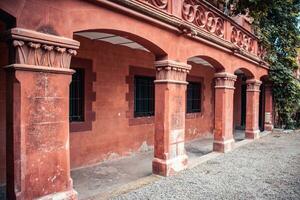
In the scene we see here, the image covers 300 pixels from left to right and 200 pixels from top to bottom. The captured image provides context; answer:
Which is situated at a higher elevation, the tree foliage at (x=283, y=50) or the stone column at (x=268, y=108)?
the tree foliage at (x=283, y=50)

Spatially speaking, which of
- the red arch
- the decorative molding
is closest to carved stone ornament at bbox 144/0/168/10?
the red arch

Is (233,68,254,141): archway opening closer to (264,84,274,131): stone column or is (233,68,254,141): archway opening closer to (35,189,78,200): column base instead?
(264,84,274,131): stone column

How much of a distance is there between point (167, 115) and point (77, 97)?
2243 mm

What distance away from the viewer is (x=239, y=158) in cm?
772

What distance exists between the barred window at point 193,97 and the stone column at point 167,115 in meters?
4.99

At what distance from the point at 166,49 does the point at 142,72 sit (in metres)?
2.67

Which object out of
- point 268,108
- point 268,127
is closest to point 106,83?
point 268,108

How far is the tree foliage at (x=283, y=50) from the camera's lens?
1288 cm

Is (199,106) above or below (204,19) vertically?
below

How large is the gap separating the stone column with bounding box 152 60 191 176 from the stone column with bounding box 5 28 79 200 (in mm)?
2449

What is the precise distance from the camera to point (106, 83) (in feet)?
23.4

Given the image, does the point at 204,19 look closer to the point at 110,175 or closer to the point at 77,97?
the point at 77,97

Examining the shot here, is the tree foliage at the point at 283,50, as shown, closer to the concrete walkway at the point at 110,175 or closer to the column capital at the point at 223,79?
the column capital at the point at 223,79

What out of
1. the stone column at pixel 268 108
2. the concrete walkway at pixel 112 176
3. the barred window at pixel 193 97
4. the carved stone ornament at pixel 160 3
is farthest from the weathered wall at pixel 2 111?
the stone column at pixel 268 108
